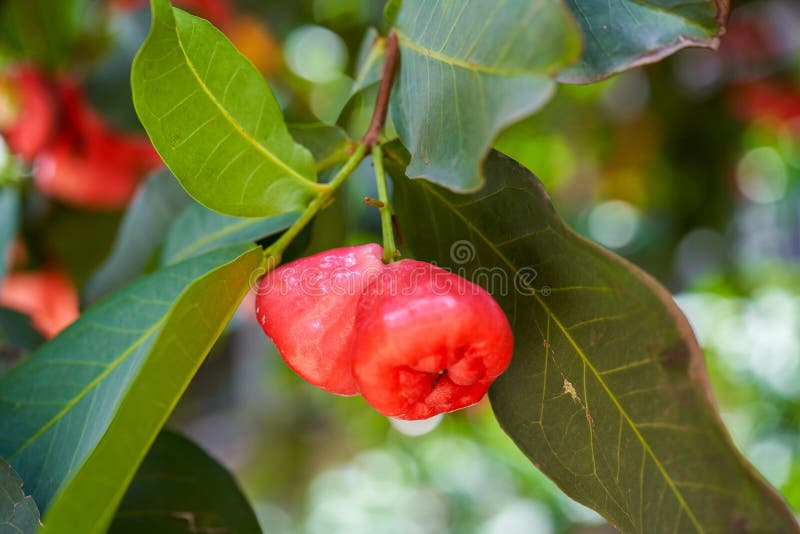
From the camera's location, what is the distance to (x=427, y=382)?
0.49 m

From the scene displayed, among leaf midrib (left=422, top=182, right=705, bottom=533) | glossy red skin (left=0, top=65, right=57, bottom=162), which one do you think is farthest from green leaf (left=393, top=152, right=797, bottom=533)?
glossy red skin (left=0, top=65, right=57, bottom=162)

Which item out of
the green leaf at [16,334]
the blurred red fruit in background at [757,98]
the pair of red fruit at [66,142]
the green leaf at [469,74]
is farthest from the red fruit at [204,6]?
the blurred red fruit in background at [757,98]

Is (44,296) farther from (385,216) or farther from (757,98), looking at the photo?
(757,98)

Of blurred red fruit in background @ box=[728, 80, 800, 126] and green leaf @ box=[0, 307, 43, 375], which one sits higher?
green leaf @ box=[0, 307, 43, 375]

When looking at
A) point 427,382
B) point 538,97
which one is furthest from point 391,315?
point 538,97

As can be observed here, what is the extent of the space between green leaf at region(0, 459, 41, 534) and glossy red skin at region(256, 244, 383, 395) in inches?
8.1

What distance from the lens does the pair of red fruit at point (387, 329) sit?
459 millimetres

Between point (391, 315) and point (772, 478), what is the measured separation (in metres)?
1.77

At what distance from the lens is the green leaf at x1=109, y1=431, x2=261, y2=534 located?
69 cm

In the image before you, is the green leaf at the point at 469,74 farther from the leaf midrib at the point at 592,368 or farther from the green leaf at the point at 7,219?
the green leaf at the point at 7,219

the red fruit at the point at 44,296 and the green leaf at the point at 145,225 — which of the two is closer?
the green leaf at the point at 145,225

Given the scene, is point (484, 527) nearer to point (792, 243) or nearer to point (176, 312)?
point (792, 243)

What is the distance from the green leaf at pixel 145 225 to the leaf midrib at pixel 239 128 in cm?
35

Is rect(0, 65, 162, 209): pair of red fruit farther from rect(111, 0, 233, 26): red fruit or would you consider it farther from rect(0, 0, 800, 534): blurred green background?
rect(111, 0, 233, 26): red fruit
